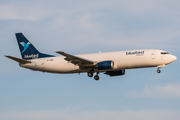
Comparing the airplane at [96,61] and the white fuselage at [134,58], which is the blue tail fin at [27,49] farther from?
the white fuselage at [134,58]

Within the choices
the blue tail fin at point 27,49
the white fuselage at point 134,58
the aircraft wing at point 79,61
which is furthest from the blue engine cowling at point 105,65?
the blue tail fin at point 27,49

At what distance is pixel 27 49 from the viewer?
54438 millimetres

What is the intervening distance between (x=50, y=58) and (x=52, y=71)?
7.90 ft

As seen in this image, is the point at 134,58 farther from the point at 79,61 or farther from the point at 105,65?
the point at 79,61

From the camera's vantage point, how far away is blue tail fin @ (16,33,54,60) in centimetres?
5362

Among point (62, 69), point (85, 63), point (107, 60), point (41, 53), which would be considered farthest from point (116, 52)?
point (41, 53)

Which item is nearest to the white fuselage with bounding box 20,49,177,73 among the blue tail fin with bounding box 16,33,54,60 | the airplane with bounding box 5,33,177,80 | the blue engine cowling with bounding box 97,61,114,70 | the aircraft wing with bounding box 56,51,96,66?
the airplane with bounding box 5,33,177,80

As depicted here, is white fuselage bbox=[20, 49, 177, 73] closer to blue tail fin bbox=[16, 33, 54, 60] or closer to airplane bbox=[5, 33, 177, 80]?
airplane bbox=[5, 33, 177, 80]

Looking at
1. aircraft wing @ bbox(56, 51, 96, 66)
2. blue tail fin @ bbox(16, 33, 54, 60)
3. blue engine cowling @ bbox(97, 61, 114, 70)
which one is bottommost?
blue engine cowling @ bbox(97, 61, 114, 70)

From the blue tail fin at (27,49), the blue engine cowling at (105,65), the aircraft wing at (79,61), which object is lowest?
the blue engine cowling at (105,65)

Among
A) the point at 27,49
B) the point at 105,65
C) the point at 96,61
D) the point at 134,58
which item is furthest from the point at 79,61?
the point at 27,49

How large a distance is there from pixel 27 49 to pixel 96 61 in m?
14.2

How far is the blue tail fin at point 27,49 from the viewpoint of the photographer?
53.6 meters

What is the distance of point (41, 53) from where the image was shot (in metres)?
53.5
